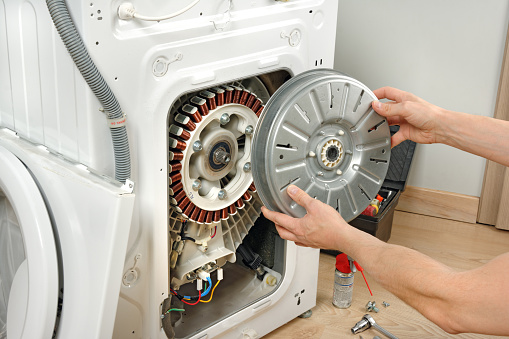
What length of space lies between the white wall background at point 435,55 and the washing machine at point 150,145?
948 millimetres

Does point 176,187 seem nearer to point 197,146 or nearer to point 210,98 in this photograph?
point 197,146

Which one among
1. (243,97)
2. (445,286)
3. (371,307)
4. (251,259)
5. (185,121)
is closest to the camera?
(445,286)

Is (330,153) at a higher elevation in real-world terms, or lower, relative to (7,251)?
higher

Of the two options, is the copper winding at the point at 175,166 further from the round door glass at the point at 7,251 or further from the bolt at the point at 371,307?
the bolt at the point at 371,307

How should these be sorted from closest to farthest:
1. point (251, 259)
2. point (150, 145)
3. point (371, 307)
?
point (150, 145) → point (251, 259) → point (371, 307)

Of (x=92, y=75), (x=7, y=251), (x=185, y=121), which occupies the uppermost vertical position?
(x=92, y=75)

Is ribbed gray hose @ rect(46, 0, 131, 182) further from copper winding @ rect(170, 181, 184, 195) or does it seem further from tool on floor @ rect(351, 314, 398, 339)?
tool on floor @ rect(351, 314, 398, 339)

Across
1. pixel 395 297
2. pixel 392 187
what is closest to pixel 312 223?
pixel 395 297

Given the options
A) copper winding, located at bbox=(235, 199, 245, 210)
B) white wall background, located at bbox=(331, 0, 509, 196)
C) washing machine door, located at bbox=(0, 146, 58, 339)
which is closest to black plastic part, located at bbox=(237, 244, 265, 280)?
copper winding, located at bbox=(235, 199, 245, 210)

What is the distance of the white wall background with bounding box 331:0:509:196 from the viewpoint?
7.50 feet

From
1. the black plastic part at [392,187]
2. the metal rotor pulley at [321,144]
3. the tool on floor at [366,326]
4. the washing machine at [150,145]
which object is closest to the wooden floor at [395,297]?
the tool on floor at [366,326]

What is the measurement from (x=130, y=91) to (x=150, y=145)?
0.13 metres

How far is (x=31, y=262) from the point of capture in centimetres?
110

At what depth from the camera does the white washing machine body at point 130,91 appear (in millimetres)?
1103
